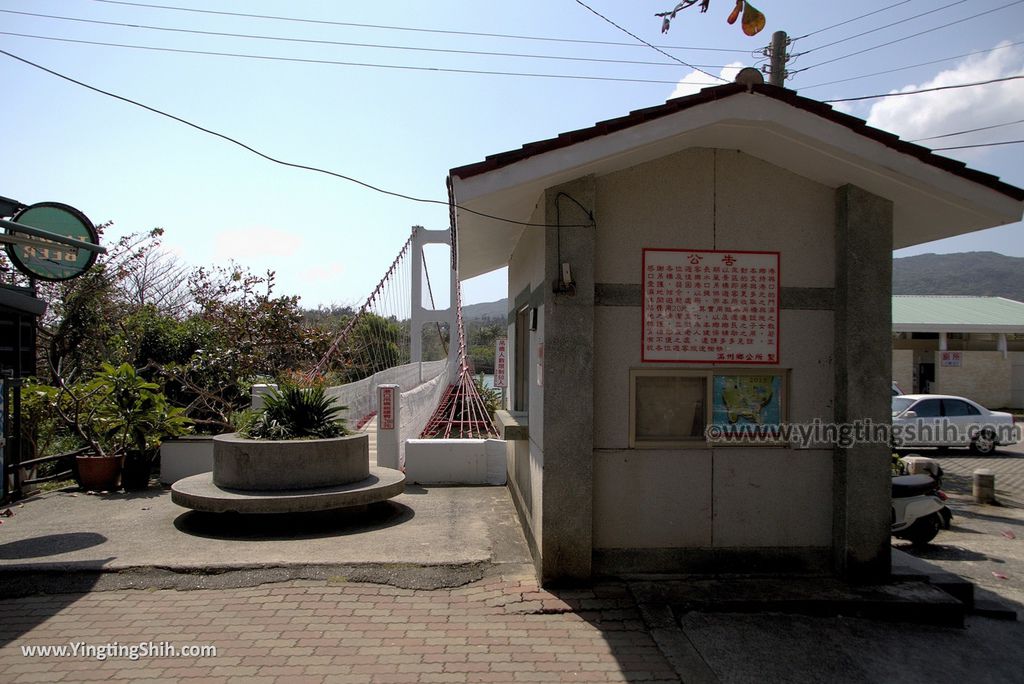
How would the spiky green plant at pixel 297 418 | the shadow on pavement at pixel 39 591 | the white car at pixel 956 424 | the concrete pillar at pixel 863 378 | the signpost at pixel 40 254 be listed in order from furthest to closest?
the white car at pixel 956 424
the spiky green plant at pixel 297 418
the signpost at pixel 40 254
the concrete pillar at pixel 863 378
the shadow on pavement at pixel 39 591

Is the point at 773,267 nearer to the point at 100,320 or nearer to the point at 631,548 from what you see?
the point at 631,548

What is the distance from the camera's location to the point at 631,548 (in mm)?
5098

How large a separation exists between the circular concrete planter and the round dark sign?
2175 millimetres

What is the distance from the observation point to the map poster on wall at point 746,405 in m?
5.22

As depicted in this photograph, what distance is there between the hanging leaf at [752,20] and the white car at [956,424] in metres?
14.1

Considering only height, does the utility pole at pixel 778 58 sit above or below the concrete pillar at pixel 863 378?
above

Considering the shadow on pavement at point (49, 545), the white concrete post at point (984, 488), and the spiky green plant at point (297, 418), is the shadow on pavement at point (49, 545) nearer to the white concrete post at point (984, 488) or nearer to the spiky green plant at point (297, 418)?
the spiky green plant at point (297, 418)

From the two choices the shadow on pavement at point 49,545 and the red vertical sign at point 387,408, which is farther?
the red vertical sign at point 387,408

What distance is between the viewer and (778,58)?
33.4ft

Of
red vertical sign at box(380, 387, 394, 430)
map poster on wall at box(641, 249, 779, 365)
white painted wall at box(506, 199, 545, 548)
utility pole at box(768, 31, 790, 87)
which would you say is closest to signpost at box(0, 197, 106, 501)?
red vertical sign at box(380, 387, 394, 430)

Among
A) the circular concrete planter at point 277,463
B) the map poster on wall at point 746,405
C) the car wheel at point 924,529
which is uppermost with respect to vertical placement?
the map poster on wall at point 746,405

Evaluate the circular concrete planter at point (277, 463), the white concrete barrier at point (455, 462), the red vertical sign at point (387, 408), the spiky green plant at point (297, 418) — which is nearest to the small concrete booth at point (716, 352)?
the circular concrete planter at point (277, 463)

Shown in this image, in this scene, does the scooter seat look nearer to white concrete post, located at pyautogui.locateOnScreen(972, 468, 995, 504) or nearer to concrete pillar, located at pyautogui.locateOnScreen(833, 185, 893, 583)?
concrete pillar, located at pyautogui.locateOnScreen(833, 185, 893, 583)

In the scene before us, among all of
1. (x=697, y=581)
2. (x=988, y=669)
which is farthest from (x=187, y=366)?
(x=988, y=669)
